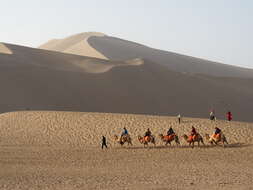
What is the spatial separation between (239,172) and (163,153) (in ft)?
15.0

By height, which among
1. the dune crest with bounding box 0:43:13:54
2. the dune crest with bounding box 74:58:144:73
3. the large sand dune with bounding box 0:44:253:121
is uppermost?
the dune crest with bounding box 0:43:13:54

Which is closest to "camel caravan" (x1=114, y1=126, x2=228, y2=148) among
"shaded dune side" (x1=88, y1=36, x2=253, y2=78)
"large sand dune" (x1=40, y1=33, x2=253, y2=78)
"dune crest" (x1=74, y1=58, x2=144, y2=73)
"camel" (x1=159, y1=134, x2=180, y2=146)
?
"camel" (x1=159, y1=134, x2=180, y2=146)

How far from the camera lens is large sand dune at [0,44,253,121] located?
44438mm

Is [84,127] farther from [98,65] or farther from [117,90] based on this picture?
[98,65]

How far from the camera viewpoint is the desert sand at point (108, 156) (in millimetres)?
12656

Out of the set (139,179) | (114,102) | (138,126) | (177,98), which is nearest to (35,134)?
(138,126)

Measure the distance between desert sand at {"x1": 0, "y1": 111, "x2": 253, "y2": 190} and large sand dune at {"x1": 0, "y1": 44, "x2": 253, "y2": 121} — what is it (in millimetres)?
16587

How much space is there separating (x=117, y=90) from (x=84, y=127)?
81.5ft

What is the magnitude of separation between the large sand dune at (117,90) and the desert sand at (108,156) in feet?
54.4

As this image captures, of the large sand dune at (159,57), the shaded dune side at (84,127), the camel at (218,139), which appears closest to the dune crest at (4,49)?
the large sand dune at (159,57)

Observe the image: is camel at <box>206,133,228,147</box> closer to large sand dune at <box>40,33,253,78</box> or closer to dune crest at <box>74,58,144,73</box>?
dune crest at <box>74,58,144,73</box>

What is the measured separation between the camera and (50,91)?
1848 inches

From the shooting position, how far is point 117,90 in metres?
49.5

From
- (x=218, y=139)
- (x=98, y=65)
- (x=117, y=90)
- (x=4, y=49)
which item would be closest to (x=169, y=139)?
(x=218, y=139)
